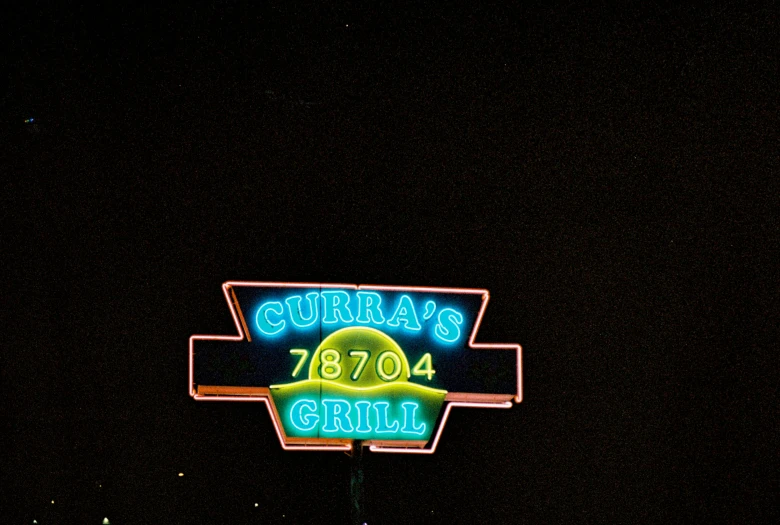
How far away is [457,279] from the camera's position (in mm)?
10523

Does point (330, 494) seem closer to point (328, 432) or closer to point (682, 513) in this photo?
point (328, 432)

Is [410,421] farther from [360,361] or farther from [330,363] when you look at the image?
[330,363]

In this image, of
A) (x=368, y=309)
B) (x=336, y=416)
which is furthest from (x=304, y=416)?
(x=368, y=309)

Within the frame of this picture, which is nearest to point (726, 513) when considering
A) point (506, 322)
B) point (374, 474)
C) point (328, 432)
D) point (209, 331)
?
point (506, 322)

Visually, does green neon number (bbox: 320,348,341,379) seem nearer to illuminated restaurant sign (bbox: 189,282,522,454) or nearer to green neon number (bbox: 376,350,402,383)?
illuminated restaurant sign (bbox: 189,282,522,454)

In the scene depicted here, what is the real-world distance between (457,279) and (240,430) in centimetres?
286

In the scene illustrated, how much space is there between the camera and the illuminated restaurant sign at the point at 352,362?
9.07m

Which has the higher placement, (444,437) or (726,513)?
(444,437)

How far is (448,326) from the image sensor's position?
9.30 m

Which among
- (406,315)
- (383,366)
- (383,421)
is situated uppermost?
(406,315)

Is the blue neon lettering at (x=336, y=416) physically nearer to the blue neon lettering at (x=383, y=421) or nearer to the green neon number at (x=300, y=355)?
the blue neon lettering at (x=383, y=421)

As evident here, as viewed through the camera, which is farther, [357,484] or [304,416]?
[357,484]

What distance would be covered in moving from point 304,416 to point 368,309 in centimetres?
118

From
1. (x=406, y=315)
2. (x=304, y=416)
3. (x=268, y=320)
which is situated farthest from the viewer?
(x=406, y=315)
